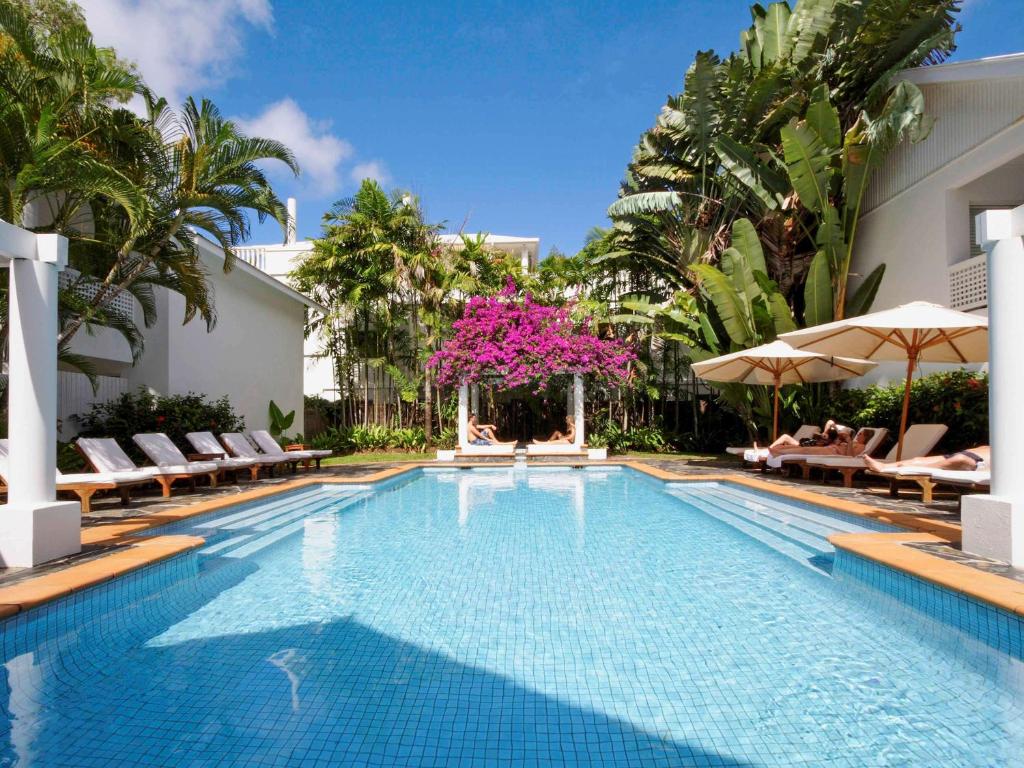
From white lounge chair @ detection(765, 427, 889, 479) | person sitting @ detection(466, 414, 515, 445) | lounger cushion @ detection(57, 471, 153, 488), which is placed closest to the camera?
lounger cushion @ detection(57, 471, 153, 488)

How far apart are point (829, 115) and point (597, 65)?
8.23 metres

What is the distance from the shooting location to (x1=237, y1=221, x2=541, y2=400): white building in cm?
2044

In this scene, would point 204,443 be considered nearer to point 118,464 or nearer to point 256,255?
point 118,464

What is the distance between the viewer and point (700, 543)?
6.66 m

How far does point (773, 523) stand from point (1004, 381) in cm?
345

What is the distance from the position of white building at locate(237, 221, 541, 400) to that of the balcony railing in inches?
450

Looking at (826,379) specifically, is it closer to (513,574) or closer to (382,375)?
(513,574)

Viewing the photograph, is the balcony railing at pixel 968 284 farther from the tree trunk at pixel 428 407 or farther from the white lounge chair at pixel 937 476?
the tree trunk at pixel 428 407

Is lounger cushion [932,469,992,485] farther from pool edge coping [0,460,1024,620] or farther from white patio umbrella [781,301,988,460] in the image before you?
white patio umbrella [781,301,988,460]

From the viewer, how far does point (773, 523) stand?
7496 millimetres

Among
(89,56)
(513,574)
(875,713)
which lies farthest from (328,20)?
(875,713)

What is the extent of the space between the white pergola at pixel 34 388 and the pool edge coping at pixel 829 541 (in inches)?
18.1

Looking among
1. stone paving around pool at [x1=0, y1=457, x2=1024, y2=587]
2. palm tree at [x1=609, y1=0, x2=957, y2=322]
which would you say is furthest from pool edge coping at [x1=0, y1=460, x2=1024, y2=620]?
palm tree at [x1=609, y1=0, x2=957, y2=322]

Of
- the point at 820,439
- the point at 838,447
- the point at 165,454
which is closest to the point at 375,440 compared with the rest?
the point at 165,454
